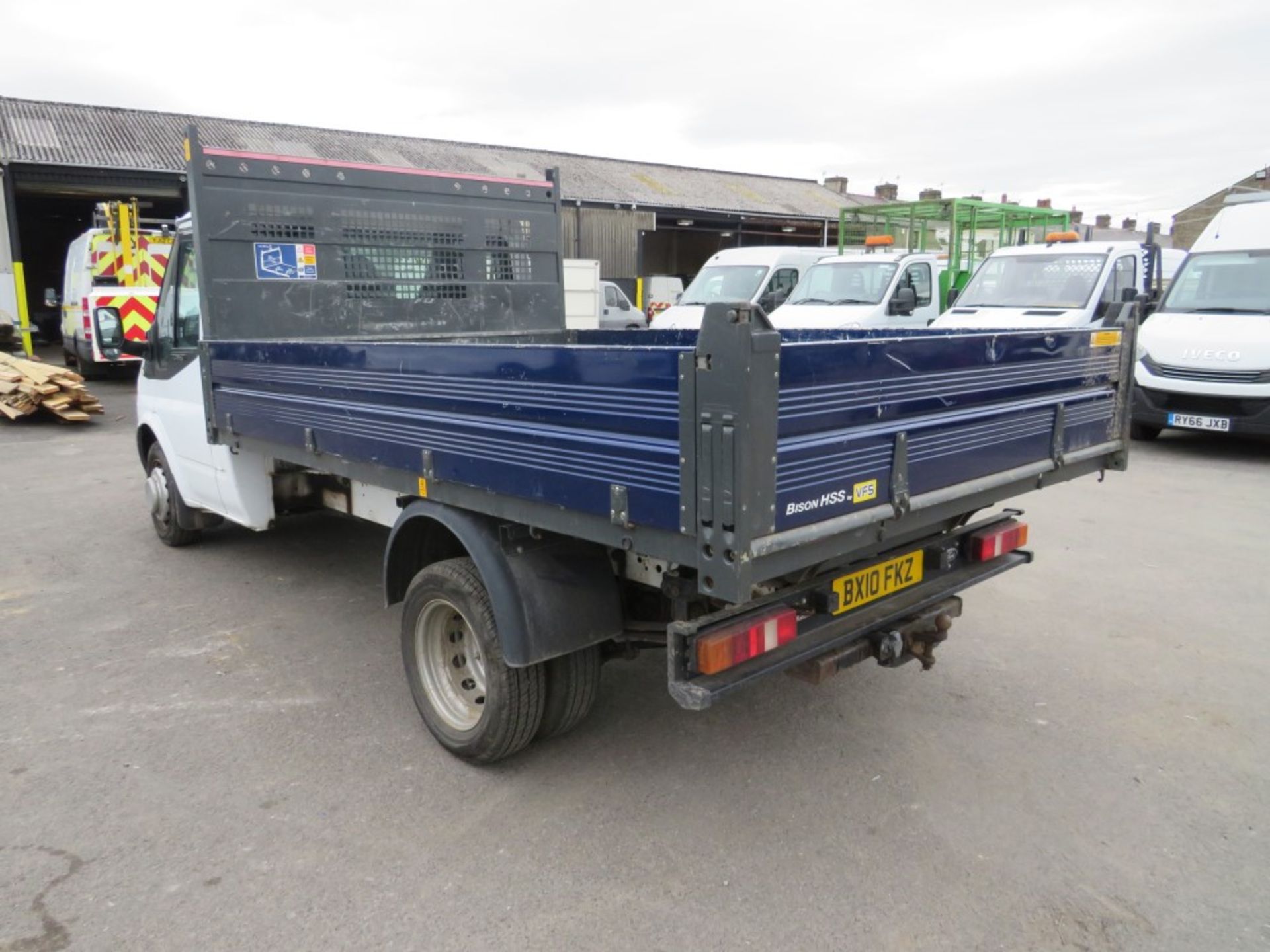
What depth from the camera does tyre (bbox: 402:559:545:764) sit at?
3.20 metres

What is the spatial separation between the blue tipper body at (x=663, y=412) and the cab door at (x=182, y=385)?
5.15ft

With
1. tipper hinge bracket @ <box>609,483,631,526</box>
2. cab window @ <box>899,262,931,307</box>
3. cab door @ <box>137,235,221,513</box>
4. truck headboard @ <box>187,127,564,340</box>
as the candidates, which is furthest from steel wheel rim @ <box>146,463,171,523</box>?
cab window @ <box>899,262,931,307</box>

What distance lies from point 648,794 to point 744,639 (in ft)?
2.95

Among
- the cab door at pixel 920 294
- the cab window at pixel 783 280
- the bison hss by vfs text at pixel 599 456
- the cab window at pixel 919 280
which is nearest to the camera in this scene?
the bison hss by vfs text at pixel 599 456

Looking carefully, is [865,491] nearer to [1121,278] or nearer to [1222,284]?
[1222,284]

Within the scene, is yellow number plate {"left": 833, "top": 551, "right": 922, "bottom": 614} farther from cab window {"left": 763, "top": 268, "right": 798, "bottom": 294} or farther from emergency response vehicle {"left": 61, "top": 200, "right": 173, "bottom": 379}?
emergency response vehicle {"left": 61, "top": 200, "right": 173, "bottom": 379}

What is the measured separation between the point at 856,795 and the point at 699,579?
4.59ft

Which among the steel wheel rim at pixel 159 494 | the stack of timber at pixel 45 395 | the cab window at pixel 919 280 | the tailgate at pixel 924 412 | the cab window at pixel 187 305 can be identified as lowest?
the steel wheel rim at pixel 159 494

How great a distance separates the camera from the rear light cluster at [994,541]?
3719 mm

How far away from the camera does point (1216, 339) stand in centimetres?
916

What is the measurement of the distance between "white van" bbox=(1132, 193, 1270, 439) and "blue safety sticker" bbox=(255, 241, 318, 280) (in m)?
8.07

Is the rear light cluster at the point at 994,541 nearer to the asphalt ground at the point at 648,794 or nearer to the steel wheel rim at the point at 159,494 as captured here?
the asphalt ground at the point at 648,794

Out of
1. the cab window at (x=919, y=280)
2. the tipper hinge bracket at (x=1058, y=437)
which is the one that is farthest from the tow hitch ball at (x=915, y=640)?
the cab window at (x=919, y=280)

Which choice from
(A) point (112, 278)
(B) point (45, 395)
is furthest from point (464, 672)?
(A) point (112, 278)
